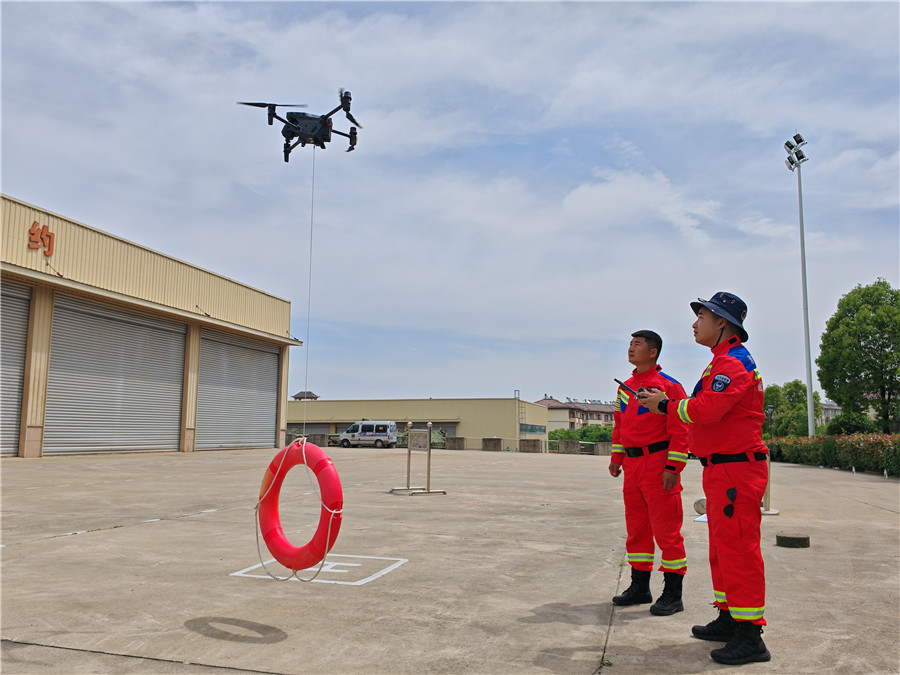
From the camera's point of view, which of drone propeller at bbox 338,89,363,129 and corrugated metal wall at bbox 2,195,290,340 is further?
corrugated metal wall at bbox 2,195,290,340

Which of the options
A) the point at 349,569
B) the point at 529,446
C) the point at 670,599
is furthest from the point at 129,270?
the point at 529,446

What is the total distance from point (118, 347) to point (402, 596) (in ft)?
78.7

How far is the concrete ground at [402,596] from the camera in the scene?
3.82 m

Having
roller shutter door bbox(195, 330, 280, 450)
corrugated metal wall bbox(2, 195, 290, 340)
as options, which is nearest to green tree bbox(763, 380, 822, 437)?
roller shutter door bbox(195, 330, 280, 450)

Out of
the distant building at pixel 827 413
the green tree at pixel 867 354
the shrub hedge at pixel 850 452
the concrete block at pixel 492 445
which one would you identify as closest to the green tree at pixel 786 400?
Answer: the distant building at pixel 827 413

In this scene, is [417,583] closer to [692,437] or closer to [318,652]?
[318,652]

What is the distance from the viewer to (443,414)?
68625mm

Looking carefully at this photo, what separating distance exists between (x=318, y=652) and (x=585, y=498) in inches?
381

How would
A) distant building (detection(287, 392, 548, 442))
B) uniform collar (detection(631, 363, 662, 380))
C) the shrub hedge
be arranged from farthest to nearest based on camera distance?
distant building (detection(287, 392, 548, 442)) < the shrub hedge < uniform collar (detection(631, 363, 662, 380))

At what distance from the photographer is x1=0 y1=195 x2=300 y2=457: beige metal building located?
21672 mm

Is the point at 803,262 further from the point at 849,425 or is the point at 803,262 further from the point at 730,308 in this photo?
the point at 730,308

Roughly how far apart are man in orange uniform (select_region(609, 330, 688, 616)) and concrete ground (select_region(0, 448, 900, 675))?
0.77 ft

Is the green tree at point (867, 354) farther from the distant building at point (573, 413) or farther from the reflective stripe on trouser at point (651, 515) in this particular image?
the distant building at point (573, 413)

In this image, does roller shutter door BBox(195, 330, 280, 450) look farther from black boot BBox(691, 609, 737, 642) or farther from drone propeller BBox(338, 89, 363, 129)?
black boot BBox(691, 609, 737, 642)
